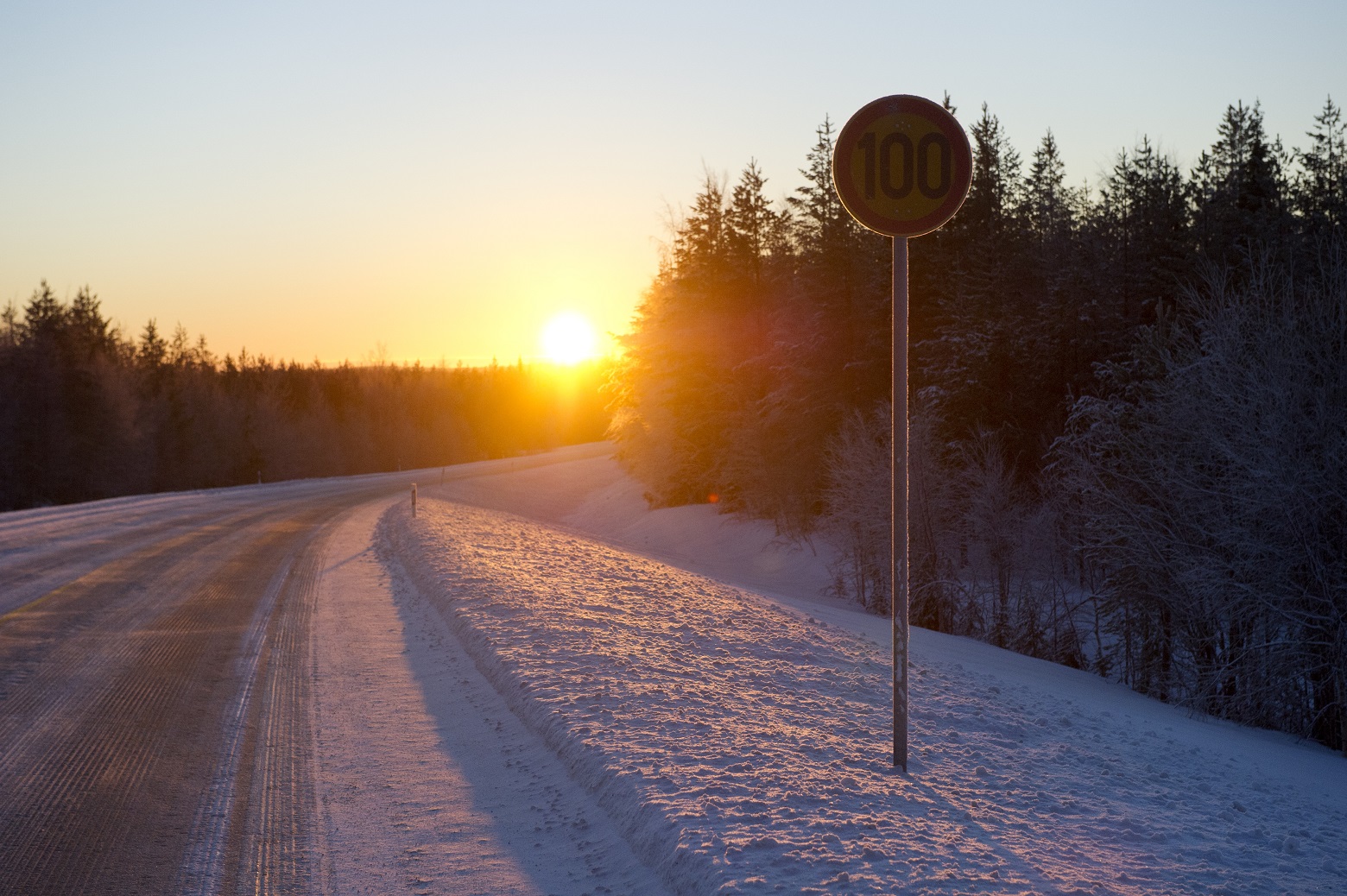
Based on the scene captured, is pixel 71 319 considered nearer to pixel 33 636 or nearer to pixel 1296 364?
pixel 33 636

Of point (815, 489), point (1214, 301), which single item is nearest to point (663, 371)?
point (815, 489)

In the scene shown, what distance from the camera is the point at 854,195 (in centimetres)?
574

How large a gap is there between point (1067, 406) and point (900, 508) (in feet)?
87.1

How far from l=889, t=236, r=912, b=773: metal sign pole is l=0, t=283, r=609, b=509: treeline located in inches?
1777

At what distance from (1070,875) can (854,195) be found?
12.8 feet

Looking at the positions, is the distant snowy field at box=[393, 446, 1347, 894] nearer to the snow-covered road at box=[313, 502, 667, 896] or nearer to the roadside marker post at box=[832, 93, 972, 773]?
the snow-covered road at box=[313, 502, 667, 896]

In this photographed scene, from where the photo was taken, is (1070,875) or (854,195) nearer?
(1070,875)

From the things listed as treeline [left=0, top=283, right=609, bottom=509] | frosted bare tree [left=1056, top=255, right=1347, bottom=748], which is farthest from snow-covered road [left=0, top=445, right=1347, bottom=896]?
treeline [left=0, top=283, right=609, bottom=509]

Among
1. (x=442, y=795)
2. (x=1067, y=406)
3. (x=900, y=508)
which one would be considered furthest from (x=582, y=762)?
(x=1067, y=406)

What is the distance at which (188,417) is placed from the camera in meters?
64.6

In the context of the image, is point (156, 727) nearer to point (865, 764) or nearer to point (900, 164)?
point (865, 764)

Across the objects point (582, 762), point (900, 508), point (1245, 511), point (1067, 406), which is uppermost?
point (1067, 406)

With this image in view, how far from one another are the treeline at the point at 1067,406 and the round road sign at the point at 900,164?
938cm

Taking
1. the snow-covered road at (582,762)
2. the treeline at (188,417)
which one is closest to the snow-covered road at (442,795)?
the snow-covered road at (582,762)
